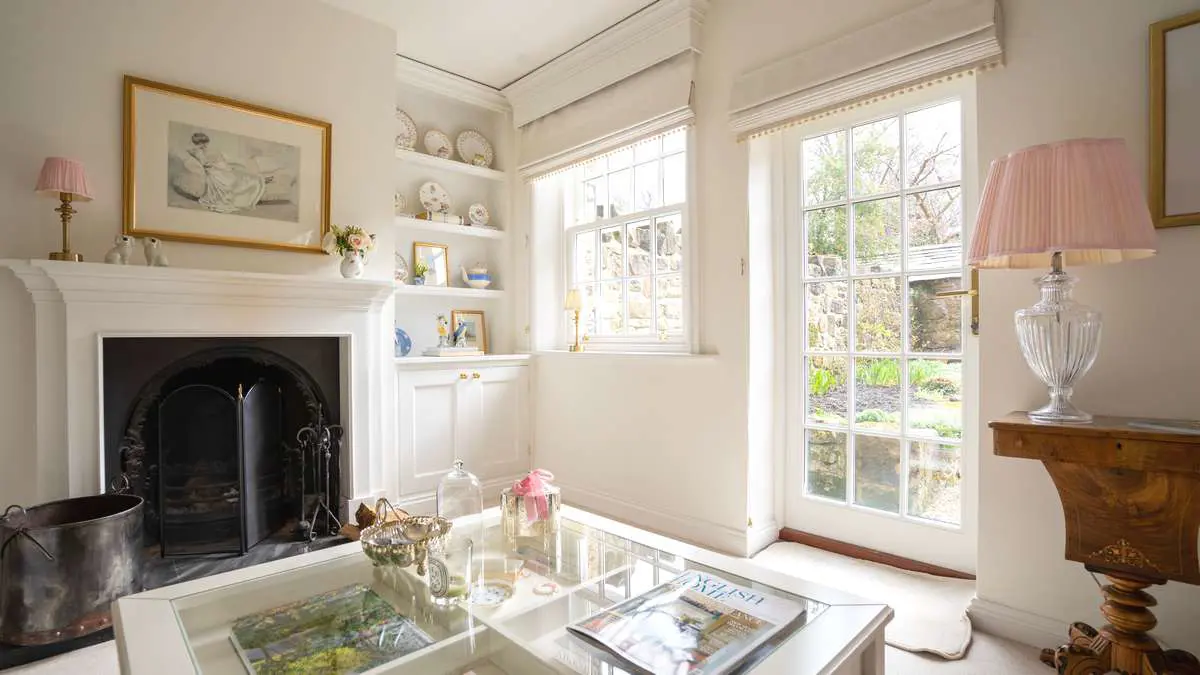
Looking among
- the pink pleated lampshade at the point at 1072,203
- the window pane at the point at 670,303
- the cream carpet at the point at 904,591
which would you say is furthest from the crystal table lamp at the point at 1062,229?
the window pane at the point at 670,303

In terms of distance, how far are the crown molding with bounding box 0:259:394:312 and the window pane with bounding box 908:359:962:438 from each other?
2.47 m

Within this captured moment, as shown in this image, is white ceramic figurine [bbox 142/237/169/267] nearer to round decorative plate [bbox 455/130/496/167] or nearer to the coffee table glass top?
the coffee table glass top

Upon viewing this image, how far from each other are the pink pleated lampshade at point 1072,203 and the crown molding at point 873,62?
25.6 inches

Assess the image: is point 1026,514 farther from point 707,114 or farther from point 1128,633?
point 707,114

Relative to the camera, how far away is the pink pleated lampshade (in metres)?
1.39

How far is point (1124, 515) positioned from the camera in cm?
143

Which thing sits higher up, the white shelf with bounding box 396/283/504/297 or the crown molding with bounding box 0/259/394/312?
the white shelf with bounding box 396/283/504/297

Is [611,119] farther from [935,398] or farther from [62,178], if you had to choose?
[62,178]

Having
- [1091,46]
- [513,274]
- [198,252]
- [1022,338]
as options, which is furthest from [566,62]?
[1022,338]

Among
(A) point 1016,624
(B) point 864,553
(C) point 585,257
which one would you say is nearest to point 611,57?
(C) point 585,257

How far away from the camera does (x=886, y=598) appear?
2131 mm

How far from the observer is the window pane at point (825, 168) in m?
2.60

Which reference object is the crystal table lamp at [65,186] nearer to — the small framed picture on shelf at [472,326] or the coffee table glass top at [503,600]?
the coffee table glass top at [503,600]

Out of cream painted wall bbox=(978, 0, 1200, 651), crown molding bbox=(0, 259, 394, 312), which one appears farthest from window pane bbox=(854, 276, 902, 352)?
crown molding bbox=(0, 259, 394, 312)
